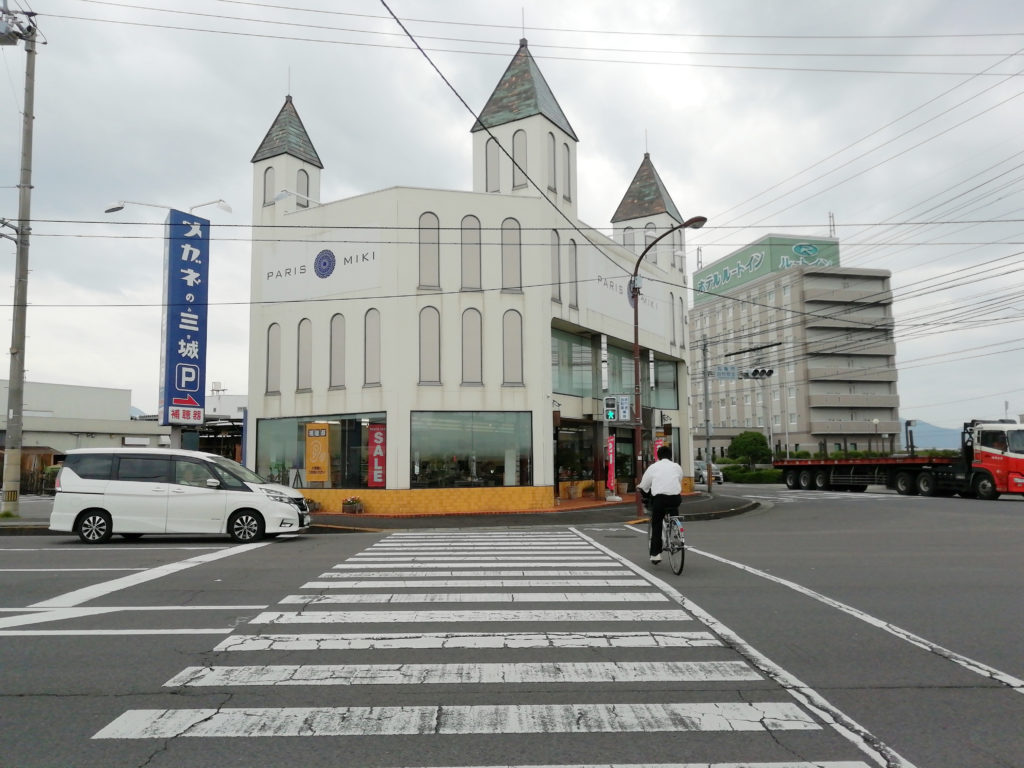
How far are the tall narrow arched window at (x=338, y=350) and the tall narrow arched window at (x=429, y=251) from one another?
117 inches

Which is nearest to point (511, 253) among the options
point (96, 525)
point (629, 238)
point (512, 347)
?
point (512, 347)

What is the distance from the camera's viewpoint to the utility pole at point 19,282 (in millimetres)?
17875

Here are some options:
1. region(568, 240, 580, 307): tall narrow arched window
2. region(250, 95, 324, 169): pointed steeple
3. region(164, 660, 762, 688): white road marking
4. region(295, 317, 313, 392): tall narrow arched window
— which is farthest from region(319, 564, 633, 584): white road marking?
region(250, 95, 324, 169): pointed steeple

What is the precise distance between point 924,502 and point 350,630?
25.9 meters

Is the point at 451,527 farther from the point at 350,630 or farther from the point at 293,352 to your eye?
the point at 350,630

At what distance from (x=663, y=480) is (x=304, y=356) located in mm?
16240

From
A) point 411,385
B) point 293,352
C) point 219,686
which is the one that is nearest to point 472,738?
point 219,686

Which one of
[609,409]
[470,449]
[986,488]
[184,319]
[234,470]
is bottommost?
[986,488]

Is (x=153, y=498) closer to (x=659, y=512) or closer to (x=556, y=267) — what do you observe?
(x=659, y=512)

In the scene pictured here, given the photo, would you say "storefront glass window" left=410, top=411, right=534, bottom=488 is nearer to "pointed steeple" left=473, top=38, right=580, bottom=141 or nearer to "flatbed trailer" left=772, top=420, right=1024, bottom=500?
"pointed steeple" left=473, top=38, right=580, bottom=141

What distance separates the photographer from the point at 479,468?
22.1 m

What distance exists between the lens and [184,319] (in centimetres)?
2061

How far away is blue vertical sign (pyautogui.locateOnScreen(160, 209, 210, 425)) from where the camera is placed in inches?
795

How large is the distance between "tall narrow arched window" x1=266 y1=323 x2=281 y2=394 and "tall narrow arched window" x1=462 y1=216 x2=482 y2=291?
21.8ft
